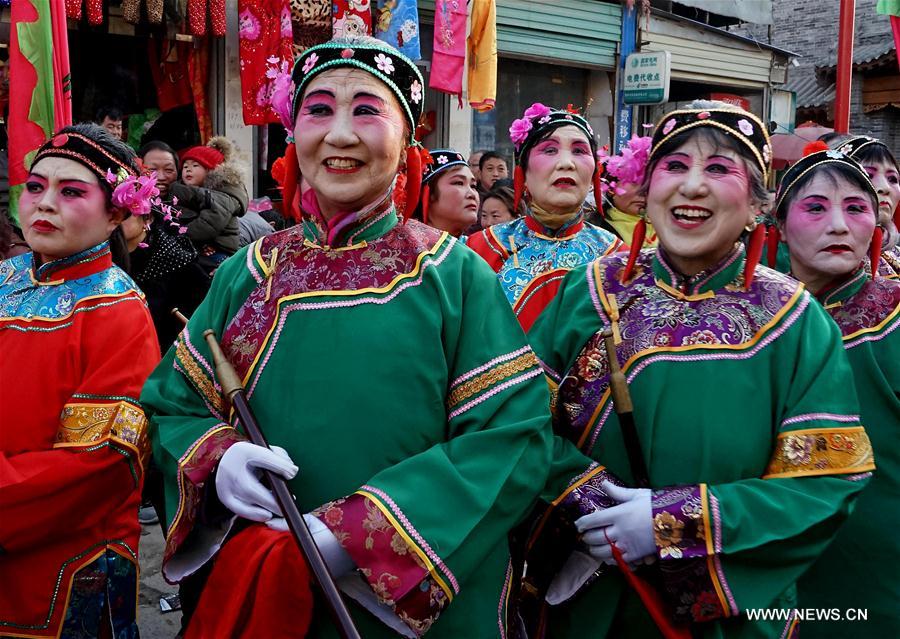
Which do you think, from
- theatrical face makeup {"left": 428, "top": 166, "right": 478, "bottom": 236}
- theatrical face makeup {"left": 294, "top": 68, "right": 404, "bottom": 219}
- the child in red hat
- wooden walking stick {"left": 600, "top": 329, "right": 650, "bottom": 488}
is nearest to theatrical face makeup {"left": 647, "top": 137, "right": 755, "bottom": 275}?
wooden walking stick {"left": 600, "top": 329, "right": 650, "bottom": 488}

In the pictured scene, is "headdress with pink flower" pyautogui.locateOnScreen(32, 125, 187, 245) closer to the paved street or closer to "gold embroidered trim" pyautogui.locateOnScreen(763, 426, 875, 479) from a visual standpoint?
the paved street

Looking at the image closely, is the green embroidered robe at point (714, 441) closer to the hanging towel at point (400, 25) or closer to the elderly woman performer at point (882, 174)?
the elderly woman performer at point (882, 174)

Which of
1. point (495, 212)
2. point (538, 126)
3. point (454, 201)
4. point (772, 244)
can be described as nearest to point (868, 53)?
point (495, 212)

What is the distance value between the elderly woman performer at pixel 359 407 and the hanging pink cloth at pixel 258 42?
595 cm

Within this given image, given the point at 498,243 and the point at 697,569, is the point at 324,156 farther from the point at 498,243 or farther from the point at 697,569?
the point at 498,243

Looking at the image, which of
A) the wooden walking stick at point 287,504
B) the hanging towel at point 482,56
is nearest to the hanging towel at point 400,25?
the hanging towel at point 482,56

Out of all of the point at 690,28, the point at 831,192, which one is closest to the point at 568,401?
the point at 831,192

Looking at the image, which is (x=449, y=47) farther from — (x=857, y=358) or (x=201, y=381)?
(x=201, y=381)

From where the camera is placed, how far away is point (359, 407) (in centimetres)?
220

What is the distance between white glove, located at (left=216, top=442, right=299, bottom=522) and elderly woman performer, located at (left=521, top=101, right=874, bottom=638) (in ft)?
2.33

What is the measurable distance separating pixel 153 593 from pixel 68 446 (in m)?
1.90

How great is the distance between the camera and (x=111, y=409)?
114 inches

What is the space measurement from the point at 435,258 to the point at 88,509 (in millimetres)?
1479

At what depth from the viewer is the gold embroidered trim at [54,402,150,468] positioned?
287 centimetres
